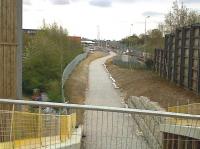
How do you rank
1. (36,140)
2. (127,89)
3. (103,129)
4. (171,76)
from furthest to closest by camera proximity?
1. (127,89)
2. (171,76)
3. (36,140)
4. (103,129)

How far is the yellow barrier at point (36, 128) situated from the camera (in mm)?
7473

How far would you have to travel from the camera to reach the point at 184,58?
35.7m

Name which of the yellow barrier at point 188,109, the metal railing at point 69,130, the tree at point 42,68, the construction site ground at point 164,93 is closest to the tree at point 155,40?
the construction site ground at point 164,93

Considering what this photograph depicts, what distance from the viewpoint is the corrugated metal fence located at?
1241 inches

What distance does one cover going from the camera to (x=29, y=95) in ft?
129

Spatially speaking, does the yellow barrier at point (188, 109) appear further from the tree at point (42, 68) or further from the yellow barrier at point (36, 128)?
the tree at point (42, 68)

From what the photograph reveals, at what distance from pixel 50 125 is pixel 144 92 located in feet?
106

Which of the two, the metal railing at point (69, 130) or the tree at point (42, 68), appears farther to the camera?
the tree at point (42, 68)

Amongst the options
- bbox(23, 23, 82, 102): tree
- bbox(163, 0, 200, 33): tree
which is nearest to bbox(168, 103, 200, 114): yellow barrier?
bbox(23, 23, 82, 102): tree

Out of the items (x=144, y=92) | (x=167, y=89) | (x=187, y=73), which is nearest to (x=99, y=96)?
(x=144, y=92)

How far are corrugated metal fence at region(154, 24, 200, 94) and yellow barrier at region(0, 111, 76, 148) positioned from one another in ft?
74.4

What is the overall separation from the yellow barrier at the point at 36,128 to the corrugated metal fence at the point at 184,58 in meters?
22.7

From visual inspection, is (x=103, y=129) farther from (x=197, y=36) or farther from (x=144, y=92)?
(x=144, y=92)

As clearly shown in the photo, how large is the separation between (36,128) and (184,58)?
94.8ft
